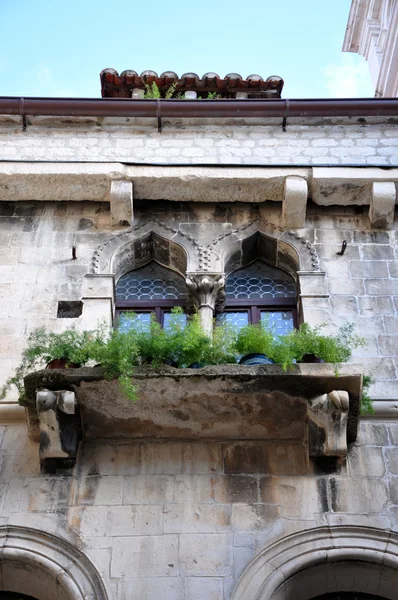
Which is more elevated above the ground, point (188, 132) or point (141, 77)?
point (141, 77)

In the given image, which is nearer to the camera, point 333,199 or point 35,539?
point 35,539

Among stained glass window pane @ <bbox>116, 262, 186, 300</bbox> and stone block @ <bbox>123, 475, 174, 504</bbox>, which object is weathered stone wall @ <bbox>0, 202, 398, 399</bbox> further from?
stone block @ <bbox>123, 475, 174, 504</bbox>

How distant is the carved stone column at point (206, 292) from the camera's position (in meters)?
8.86

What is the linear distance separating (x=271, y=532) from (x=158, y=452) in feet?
3.63

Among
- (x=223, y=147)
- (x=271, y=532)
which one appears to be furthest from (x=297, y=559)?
(x=223, y=147)

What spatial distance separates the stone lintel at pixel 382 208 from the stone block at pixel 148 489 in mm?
3711

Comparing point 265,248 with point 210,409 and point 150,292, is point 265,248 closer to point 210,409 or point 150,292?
point 150,292

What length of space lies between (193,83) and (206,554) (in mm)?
7093

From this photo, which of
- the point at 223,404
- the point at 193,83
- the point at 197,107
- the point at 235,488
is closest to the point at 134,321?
the point at 223,404

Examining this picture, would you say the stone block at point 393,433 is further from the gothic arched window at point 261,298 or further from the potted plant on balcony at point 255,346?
the gothic arched window at point 261,298

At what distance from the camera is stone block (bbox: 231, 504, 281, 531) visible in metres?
7.09

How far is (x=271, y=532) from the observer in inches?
277

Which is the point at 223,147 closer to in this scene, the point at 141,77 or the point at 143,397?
the point at 141,77

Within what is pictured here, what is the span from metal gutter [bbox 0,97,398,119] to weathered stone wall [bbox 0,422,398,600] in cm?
415
